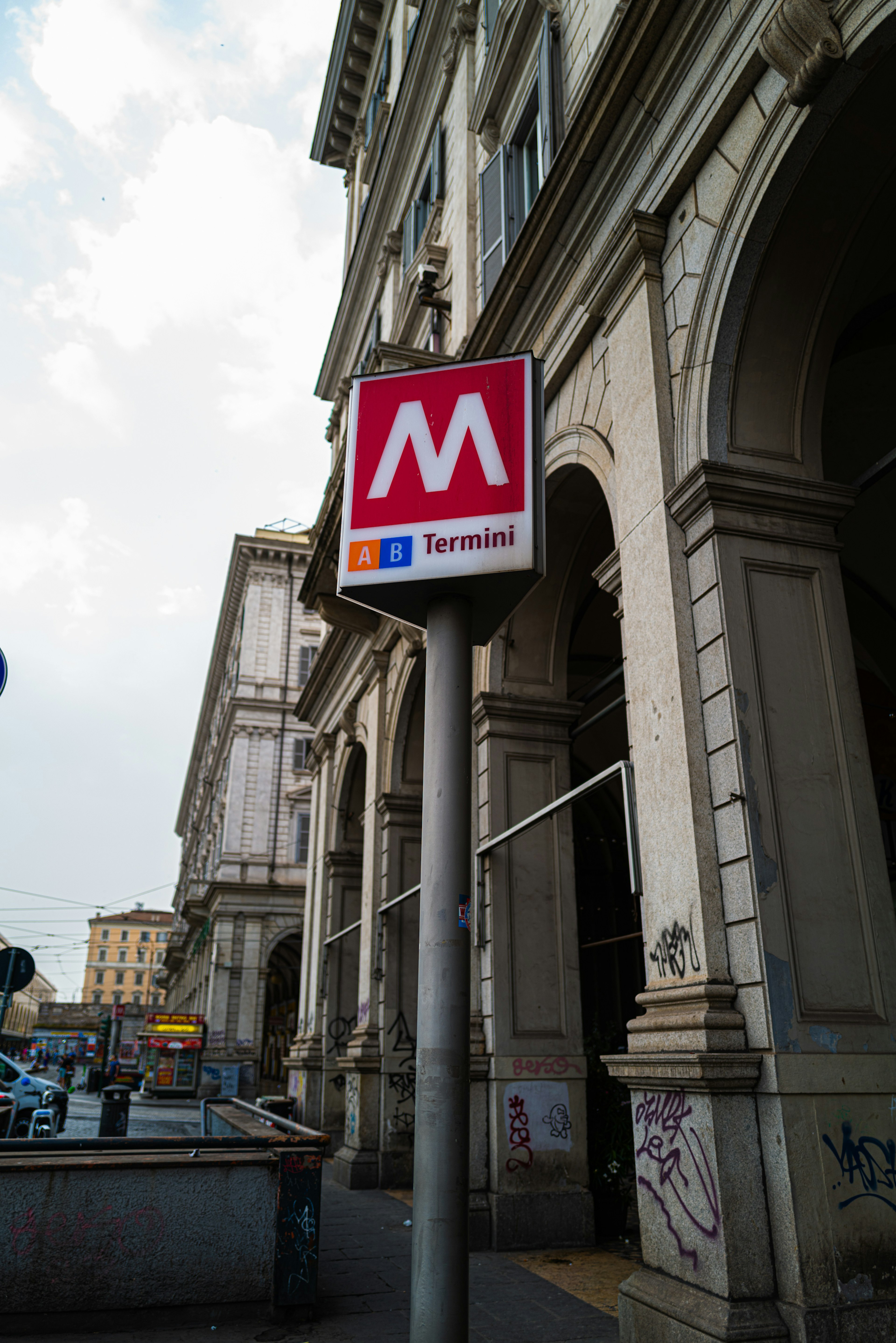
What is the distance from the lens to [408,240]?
16750 millimetres

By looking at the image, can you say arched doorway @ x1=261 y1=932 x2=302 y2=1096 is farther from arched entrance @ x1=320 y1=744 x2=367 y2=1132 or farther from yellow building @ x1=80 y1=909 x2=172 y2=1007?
yellow building @ x1=80 y1=909 x2=172 y2=1007

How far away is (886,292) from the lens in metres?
7.62

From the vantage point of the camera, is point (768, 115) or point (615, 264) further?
point (615, 264)

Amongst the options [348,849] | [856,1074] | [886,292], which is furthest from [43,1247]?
[348,849]

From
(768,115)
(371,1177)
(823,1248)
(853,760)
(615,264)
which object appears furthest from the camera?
(371,1177)

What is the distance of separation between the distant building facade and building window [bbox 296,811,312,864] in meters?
37.1

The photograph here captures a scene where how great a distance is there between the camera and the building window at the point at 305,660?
38.3 metres

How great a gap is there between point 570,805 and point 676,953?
300 centimetres

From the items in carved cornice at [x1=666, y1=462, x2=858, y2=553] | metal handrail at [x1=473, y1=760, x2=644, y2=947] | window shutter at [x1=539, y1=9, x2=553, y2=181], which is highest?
window shutter at [x1=539, y1=9, x2=553, y2=181]

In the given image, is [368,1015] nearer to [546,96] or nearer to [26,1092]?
[26,1092]

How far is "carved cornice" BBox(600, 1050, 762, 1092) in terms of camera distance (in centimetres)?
469

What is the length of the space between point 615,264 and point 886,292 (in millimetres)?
2211

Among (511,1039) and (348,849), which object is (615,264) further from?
(348,849)

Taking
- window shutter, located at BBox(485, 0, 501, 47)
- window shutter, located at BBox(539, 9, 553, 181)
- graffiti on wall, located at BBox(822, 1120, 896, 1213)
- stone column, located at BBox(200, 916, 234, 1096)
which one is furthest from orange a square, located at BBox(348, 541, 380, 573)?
stone column, located at BBox(200, 916, 234, 1096)
